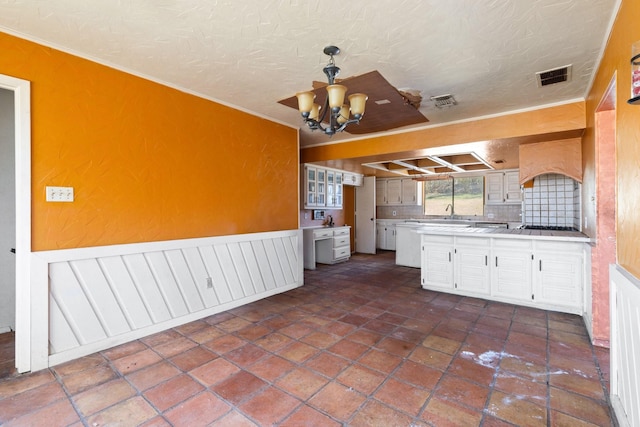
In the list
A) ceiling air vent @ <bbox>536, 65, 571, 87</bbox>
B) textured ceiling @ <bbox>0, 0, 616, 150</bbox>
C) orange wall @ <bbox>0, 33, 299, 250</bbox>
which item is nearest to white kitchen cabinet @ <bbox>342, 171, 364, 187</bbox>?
orange wall @ <bbox>0, 33, 299, 250</bbox>

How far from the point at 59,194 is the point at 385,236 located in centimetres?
720

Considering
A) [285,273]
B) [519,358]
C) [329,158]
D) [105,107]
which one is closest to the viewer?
[519,358]

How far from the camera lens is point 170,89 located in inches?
120

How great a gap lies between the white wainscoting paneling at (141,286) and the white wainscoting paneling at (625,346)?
10.9 feet

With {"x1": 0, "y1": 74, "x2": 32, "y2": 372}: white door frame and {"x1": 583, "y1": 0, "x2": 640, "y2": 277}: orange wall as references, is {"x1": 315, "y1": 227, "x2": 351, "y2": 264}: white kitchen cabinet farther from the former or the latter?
{"x1": 583, "y1": 0, "x2": 640, "y2": 277}: orange wall

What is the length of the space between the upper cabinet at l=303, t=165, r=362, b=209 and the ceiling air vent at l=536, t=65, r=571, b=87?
12.8ft

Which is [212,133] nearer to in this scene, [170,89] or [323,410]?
[170,89]

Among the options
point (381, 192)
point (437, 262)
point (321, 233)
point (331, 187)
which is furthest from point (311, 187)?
point (381, 192)

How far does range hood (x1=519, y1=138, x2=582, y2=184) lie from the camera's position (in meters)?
3.65

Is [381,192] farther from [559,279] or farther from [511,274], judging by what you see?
[559,279]

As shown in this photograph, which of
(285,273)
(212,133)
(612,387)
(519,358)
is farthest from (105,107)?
(612,387)

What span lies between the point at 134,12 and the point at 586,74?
3685 millimetres

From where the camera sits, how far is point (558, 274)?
11.1 ft

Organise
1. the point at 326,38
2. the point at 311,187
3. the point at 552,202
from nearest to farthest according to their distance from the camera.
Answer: the point at 326,38 → the point at 552,202 → the point at 311,187
